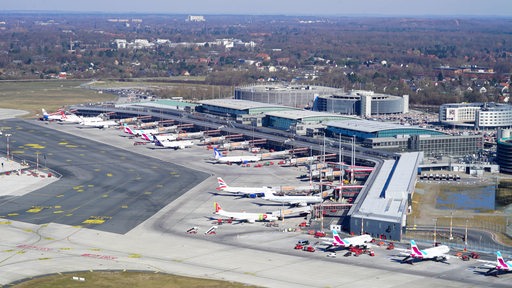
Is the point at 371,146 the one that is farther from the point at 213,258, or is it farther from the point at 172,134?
the point at 213,258

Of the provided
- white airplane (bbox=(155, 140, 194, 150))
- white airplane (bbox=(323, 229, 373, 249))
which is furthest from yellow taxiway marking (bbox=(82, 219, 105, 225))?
white airplane (bbox=(155, 140, 194, 150))

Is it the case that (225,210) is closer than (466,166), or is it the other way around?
(225,210)

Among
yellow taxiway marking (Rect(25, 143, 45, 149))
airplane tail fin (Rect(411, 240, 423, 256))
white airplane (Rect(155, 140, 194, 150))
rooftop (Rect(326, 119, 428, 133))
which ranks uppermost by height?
rooftop (Rect(326, 119, 428, 133))

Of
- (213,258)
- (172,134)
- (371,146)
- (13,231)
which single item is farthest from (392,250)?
(172,134)

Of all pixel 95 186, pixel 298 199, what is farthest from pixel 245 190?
pixel 95 186

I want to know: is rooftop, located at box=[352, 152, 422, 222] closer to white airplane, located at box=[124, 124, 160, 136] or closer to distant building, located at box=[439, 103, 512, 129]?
distant building, located at box=[439, 103, 512, 129]
